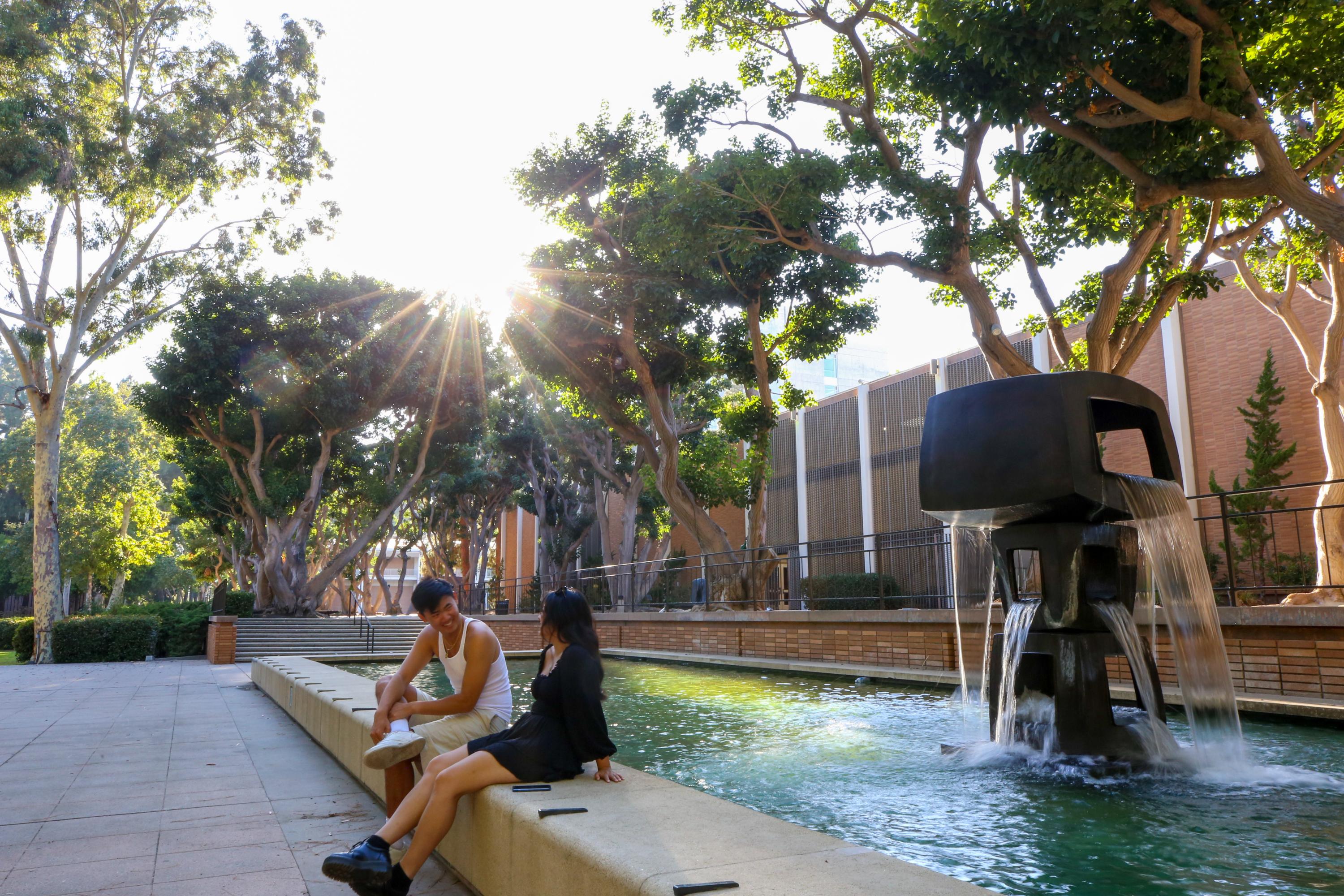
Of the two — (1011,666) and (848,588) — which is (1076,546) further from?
(848,588)

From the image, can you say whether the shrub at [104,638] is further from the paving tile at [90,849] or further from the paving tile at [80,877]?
the paving tile at [80,877]

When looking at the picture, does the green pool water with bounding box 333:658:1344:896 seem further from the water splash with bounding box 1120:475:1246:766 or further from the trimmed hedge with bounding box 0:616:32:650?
the trimmed hedge with bounding box 0:616:32:650

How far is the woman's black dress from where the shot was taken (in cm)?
377

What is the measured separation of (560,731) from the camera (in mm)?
3889

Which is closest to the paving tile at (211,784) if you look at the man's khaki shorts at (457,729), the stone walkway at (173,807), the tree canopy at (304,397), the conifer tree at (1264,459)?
the stone walkway at (173,807)

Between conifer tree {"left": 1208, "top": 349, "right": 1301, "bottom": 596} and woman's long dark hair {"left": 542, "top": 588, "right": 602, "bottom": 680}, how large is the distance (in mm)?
14659

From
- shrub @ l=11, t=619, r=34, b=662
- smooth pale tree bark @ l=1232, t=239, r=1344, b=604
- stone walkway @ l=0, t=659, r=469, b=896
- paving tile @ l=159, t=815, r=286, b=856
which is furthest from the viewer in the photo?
shrub @ l=11, t=619, r=34, b=662

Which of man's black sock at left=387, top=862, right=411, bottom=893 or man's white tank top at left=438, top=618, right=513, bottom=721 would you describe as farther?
Answer: man's white tank top at left=438, top=618, right=513, bottom=721

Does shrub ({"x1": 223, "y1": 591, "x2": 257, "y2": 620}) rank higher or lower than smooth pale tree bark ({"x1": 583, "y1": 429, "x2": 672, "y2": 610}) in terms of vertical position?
lower

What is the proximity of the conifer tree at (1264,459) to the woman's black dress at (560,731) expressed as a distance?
14761 millimetres

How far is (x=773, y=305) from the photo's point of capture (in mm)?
17812

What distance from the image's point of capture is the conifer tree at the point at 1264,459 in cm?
1549

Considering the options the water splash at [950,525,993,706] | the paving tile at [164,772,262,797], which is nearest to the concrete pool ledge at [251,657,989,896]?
the paving tile at [164,772,262,797]

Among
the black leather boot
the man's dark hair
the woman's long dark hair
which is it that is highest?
the man's dark hair
